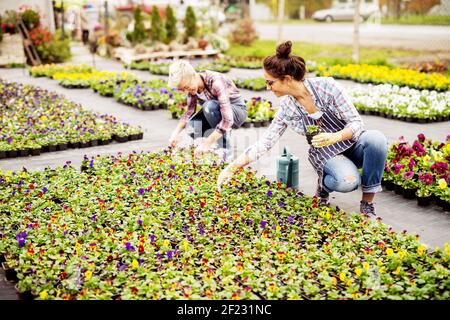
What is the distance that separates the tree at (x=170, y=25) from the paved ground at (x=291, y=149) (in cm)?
873

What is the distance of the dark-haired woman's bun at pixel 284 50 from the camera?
4.04 metres

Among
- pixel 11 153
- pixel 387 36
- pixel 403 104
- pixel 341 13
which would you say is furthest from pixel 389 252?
pixel 341 13

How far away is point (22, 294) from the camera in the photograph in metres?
3.35

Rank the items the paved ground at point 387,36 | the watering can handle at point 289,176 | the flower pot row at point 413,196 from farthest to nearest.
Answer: the paved ground at point 387,36 < the watering can handle at point 289,176 < the flower pot row at point 413,196

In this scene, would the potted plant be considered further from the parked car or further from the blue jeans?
the parked car

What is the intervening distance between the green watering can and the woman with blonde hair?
25.3 inches

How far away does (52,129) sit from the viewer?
761 cm

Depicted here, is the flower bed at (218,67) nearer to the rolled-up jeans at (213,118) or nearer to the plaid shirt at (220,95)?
the rolled-up jeans at (213,118)

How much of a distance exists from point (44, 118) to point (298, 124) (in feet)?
15.8

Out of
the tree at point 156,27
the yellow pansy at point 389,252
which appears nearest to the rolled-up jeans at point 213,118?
the yellow pansy at point 389,252

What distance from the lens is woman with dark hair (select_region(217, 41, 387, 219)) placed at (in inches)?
163

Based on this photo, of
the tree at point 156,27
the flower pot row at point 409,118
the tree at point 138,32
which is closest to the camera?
the flower pot row at point 409,118
